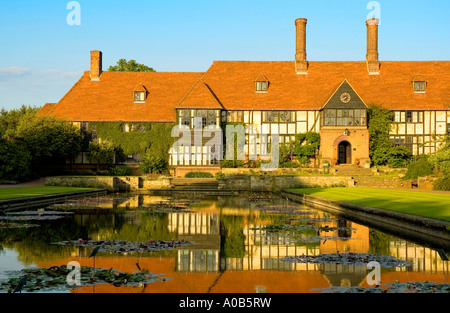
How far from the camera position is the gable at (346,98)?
4888cm

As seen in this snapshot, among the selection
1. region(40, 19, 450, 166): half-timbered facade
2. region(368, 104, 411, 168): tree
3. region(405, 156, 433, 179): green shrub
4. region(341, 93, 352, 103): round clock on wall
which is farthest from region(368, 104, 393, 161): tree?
region(405, 156, 433, 179): green shrub

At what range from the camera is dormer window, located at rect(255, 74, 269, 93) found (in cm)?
5294

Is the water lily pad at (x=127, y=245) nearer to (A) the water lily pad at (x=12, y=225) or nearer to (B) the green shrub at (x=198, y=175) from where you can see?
(A) the water lily pad at (x=12, y=225)

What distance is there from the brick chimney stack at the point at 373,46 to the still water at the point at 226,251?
126 ft

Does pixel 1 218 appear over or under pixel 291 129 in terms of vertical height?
under

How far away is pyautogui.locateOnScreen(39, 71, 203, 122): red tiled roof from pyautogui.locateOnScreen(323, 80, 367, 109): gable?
1565cm

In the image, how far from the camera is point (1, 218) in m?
18.2

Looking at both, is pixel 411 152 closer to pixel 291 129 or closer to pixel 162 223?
pixel 291 129

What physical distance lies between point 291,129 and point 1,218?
36.5 metres

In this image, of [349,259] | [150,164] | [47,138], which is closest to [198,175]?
[150,164]

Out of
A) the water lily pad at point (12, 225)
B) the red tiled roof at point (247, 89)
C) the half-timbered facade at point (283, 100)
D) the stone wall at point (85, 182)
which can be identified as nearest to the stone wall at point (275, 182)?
the half-timbered facade at point (283, 100)

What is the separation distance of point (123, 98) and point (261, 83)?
14255 mm

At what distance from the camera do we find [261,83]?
53.2 m
